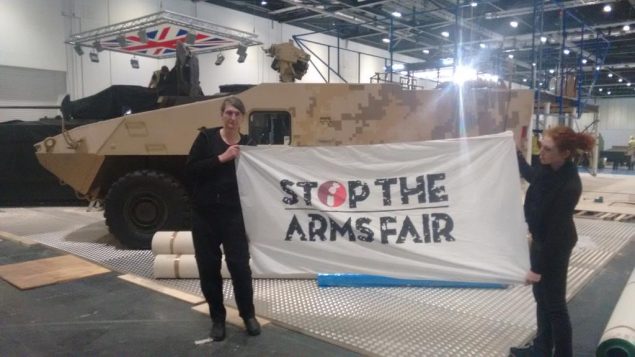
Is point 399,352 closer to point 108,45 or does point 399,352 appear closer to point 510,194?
point 510,194

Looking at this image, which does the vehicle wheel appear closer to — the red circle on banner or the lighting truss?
the red circle on banner

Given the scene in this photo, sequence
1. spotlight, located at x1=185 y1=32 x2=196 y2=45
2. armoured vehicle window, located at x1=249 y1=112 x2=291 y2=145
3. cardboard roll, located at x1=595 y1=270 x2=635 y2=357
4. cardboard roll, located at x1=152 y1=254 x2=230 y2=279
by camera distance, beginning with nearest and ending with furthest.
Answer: cardboard roll, located at x1=595 y1=270 x2=635 y2=357
cardboard roll, located at x1=152 y1=254 x2=230 y2=279
armoured vehicle window, located at x1=249 y1=112 x2=291 y2=145
spotlight, located at x1=185 y1=32 x2=196 y2=45

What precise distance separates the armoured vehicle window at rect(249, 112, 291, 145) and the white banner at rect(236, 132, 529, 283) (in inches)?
61.3

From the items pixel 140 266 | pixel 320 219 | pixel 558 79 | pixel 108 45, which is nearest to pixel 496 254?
pixel 320 219

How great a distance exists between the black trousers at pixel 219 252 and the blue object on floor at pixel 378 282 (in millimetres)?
1157

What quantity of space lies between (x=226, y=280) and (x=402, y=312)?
188cm

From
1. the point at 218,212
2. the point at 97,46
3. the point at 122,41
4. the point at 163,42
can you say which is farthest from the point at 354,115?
the point at 97,46

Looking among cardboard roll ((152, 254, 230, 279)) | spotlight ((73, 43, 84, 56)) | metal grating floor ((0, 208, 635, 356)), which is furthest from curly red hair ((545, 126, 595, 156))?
spotlight ((73, 43, 84, 56))

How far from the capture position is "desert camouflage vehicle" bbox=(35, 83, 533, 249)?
230 inches

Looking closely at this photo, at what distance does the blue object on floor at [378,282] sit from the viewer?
4.62m

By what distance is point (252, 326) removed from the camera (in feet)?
12.2

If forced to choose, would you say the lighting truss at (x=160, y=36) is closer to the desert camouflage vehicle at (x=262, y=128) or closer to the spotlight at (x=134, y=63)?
the spotlight at (x=134, y=63)

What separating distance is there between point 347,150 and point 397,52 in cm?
2065

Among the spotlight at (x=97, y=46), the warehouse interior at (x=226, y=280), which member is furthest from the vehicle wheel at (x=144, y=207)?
the spotlight at (x=97, y=46)
